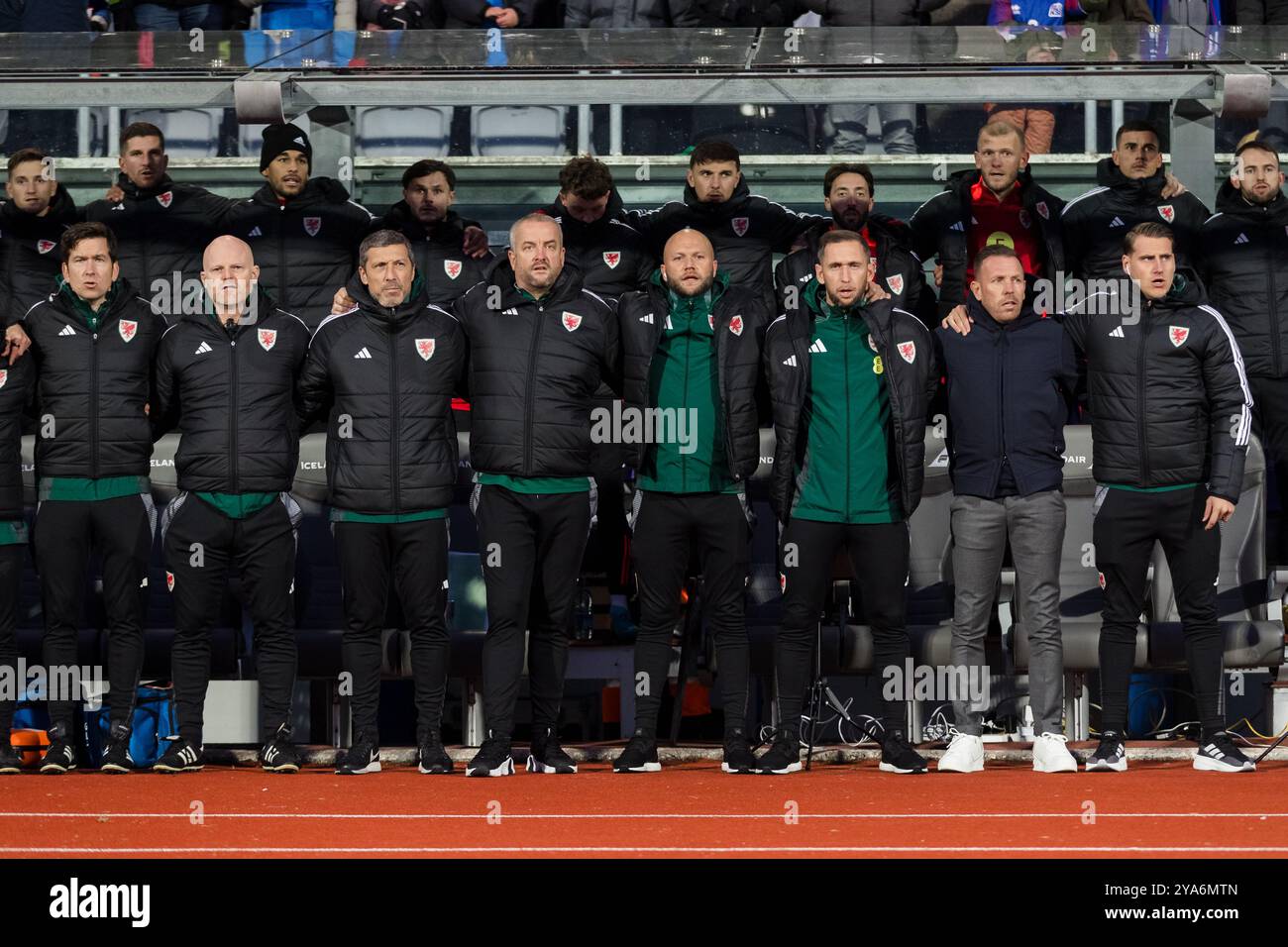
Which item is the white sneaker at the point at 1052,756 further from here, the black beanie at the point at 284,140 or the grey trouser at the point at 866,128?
the black beanie at the point at 284,140

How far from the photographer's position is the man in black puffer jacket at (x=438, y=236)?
934 cm

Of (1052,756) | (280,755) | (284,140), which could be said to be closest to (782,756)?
(1052,756)

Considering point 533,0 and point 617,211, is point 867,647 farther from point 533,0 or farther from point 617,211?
point 533,0

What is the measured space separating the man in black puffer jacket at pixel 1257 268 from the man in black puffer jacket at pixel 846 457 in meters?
2.06

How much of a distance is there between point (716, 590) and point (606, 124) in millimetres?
3557

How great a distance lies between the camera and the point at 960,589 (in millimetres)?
7918

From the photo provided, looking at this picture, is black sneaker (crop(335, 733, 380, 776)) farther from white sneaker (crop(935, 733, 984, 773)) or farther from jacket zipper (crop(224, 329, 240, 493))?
white sneaker (crop(935, 733, 984, 773))

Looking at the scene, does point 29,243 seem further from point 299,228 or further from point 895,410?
point 895,410

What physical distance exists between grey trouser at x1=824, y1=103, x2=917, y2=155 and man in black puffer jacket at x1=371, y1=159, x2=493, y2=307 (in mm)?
2053

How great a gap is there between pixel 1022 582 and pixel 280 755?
9.90 feet

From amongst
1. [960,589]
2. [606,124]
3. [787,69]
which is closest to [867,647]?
[960,589]

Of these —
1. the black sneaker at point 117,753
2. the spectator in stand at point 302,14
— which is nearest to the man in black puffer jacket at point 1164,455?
the black sneaker at point 117,753

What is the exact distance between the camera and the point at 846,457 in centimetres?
775

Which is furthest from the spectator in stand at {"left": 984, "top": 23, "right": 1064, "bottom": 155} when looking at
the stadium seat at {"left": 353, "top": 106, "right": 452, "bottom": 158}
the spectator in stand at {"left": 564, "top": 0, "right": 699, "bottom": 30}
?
the stadium seat at {"left": 353, "top": 106, "right": 452, "bottom": 158}
